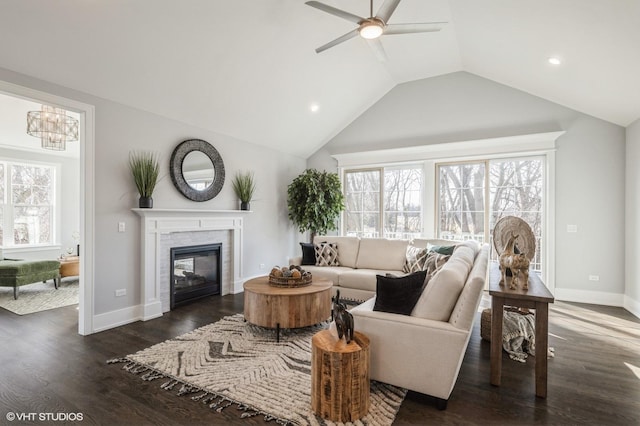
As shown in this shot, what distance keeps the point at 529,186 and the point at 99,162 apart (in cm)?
632

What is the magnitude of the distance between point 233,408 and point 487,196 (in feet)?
17.2

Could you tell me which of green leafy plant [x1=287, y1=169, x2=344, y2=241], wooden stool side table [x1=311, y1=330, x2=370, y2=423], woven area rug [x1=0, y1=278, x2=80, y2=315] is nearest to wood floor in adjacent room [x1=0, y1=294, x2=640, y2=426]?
wooden stool side table [x1=311, y1=330, x2=370, y2=423]

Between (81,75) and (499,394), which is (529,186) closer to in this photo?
(499,394)

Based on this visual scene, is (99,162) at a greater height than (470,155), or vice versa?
(470,155)

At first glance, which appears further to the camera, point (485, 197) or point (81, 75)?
point (485, 197)

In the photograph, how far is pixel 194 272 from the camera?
489cm

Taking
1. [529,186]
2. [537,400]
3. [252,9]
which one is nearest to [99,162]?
[252,9]

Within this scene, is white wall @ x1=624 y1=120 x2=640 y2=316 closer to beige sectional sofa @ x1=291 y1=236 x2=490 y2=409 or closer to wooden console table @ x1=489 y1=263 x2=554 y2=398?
wooden console table @ x1=489 y1=263 x2=554 y2=398

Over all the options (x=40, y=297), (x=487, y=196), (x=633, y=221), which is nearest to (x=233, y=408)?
A: (x=40, y=297)

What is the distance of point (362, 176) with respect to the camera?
6.88 meters

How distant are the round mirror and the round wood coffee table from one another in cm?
207

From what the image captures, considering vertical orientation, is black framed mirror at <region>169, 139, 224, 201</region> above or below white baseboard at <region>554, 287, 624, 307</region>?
above

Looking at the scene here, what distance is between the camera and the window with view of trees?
17.5 feet

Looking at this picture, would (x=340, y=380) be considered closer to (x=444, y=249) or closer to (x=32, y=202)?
(x=444, y=249)
